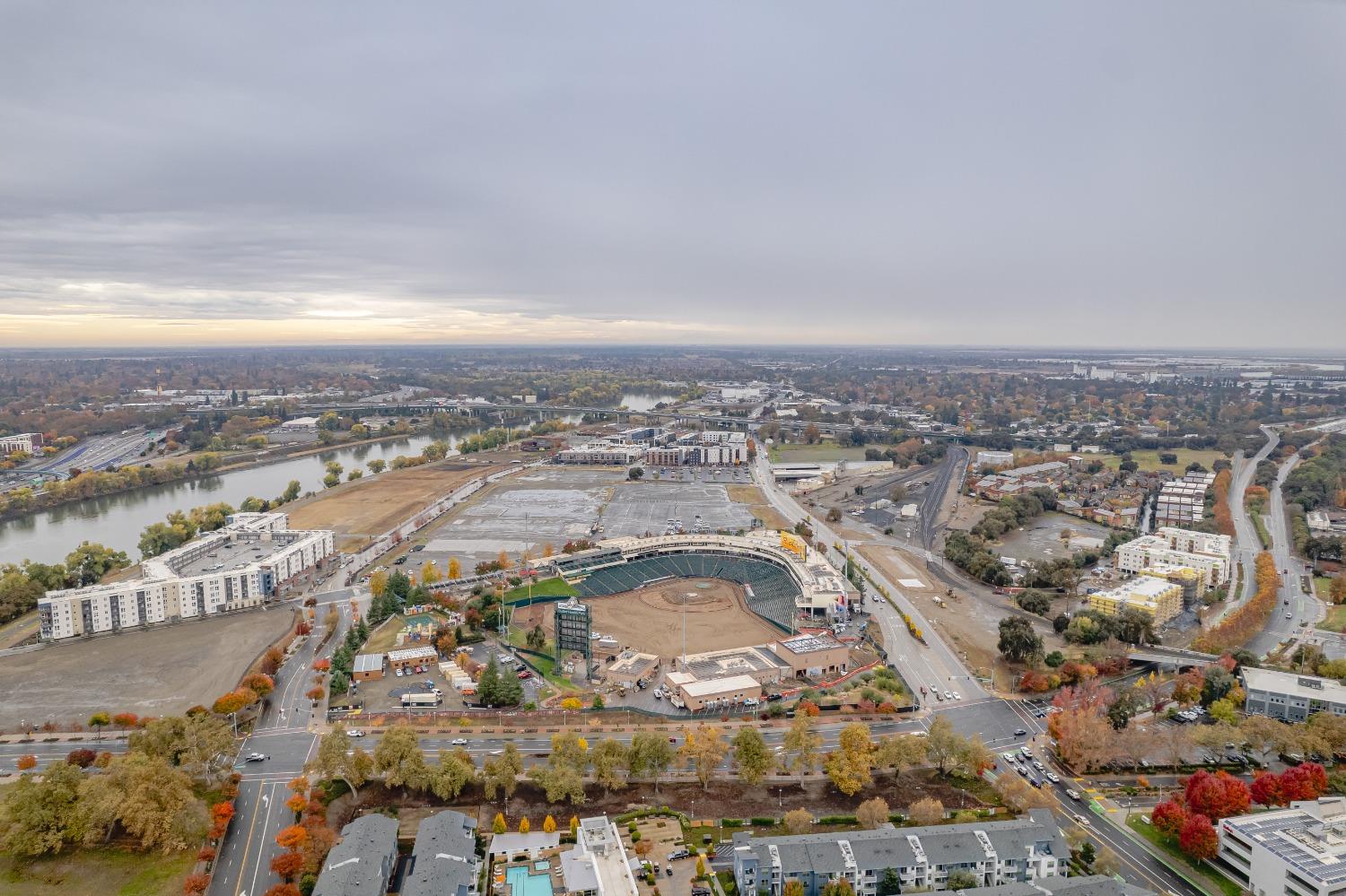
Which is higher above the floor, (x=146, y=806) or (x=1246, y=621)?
(x=146, y=806)

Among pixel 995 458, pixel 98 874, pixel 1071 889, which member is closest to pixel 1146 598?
pixel 1071 889

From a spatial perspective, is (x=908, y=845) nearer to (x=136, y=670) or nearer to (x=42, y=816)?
(x=42, y=816)

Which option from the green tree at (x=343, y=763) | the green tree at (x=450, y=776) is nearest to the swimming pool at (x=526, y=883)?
the green tree at (x=450, y=776)

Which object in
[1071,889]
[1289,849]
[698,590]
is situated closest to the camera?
[1071,889]

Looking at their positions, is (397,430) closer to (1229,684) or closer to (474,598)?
(474,598)

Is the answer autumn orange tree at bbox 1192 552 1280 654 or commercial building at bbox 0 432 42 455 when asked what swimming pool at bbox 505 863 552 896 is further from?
commercial building at bbox 0 432 42 455

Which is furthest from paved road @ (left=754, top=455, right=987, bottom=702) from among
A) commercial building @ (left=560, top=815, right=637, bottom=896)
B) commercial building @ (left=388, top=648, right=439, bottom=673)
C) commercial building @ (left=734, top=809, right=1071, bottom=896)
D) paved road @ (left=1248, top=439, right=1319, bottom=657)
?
commercial building @ (left=388, top=648, right=439, bottom=673)

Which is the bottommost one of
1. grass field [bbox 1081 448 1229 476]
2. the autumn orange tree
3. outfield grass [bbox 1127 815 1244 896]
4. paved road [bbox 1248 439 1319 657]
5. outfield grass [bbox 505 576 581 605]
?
outfield grass [bbox 505 576 581 605]
